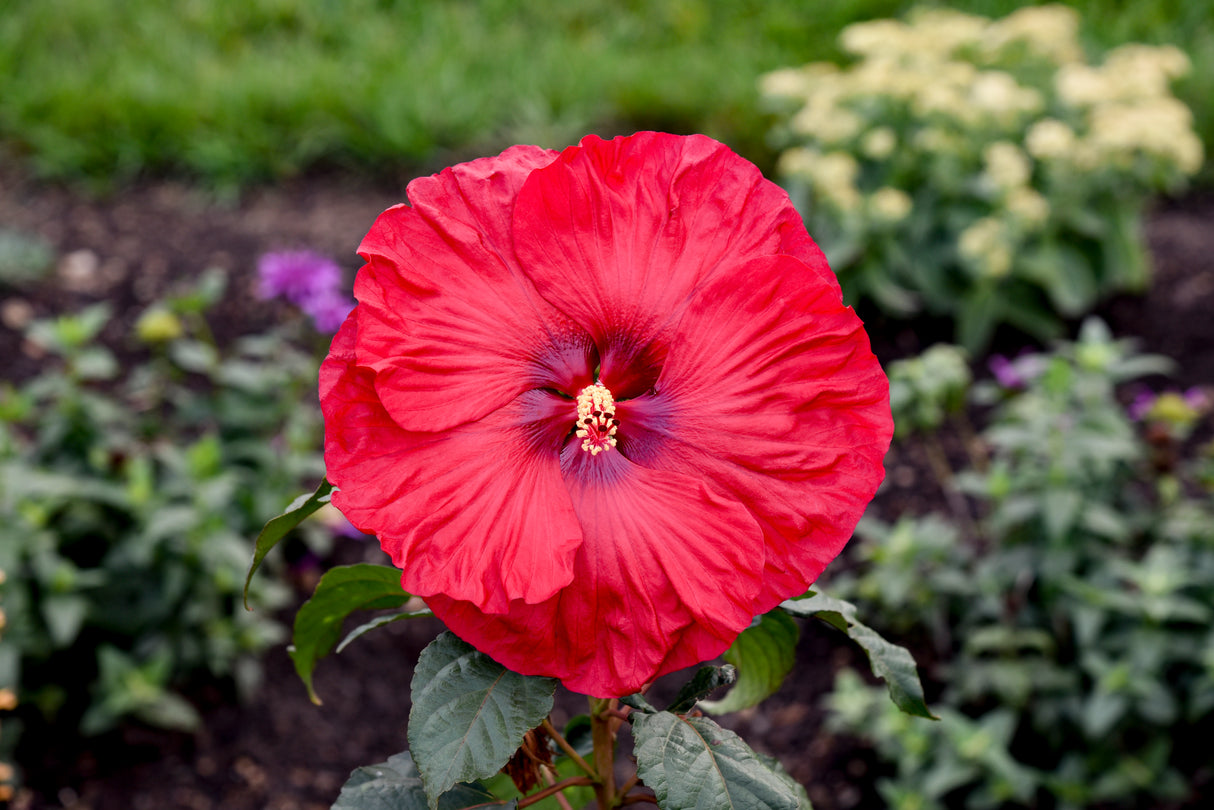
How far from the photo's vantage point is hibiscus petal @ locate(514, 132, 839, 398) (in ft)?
2.51

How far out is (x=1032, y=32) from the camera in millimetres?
3713

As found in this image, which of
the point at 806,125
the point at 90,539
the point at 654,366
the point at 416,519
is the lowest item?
the point at 90,539

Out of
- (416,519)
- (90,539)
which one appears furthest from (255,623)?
(416,519)

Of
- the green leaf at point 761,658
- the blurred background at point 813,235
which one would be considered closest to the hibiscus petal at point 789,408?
the green leaf at point 761,658

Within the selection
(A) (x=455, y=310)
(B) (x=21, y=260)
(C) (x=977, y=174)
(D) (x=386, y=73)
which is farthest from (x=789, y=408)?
(D) (x=386, y=73)

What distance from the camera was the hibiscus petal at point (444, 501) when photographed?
27.4 inches

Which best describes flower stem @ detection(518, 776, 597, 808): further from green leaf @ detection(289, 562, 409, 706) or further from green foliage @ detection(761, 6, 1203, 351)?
green foliage @ detection(761, 6, 1203, 351)

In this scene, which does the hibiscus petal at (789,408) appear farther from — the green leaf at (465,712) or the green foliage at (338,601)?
the green foliage at (338,601)

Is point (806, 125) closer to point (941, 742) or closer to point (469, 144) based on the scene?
point (469, 144)

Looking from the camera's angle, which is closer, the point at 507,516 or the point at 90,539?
the point at 507,516

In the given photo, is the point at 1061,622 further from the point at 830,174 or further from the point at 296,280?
the point at 296,280

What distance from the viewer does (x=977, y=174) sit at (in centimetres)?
374

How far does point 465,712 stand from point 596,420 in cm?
23

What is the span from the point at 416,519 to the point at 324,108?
14.2ft
